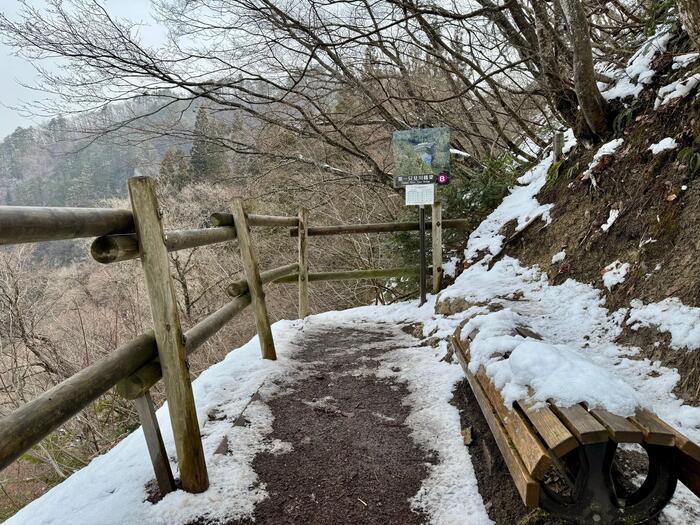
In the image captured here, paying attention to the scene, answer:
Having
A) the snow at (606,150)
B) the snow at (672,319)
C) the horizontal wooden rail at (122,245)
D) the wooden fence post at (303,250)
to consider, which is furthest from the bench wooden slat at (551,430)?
the wooden fence post at (303,250)

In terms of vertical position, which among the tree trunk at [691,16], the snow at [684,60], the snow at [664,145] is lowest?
the snow at [664,145]

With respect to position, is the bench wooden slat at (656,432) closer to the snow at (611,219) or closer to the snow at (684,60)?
the snow at (611,219)

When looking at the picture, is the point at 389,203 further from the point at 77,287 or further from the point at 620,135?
the point at 77,287

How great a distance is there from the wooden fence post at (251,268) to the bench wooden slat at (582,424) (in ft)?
7.66

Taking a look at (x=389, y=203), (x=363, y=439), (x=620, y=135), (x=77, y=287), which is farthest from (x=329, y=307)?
(x=363, y=439)

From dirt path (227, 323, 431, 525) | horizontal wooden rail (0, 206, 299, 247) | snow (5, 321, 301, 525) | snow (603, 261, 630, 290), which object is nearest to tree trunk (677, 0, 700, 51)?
snow (603, 261, 630, 290)

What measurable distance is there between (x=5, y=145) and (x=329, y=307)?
23657mm

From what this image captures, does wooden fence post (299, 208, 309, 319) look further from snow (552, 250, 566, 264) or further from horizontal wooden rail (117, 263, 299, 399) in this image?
snow (552, 250, 566, 264)

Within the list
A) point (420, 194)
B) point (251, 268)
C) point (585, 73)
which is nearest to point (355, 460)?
point (251, 268)

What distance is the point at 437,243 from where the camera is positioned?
5574 millimetres

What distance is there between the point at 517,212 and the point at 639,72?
201cm

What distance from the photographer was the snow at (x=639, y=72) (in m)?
4.02

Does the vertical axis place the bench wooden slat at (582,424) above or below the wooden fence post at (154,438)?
above

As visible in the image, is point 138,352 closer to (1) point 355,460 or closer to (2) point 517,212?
(1) point 355,460
